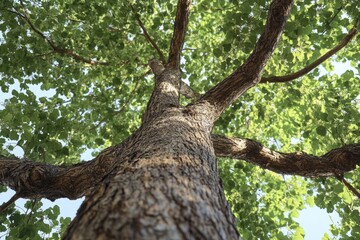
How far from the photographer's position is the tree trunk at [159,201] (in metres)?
0.96

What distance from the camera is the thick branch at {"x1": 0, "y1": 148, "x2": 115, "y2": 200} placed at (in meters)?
2.88

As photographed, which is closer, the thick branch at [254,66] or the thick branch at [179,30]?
the thick branch at [254,66]

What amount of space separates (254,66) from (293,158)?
116 centimetres

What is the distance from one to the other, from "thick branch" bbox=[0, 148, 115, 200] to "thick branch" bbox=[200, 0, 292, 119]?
1.25 meters

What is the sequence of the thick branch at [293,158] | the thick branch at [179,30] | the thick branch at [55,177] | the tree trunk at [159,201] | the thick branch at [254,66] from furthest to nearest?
the thick branch at [179,30], the thick branch at [293,158], the thick branch at [254,66], the thick branch at [55,177], the tree trunk at [159,201]

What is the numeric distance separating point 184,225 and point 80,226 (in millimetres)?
361

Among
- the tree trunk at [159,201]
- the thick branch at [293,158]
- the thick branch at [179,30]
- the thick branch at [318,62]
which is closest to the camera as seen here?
the tree trunk at [159,201]

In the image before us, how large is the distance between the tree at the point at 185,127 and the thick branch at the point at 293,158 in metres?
0.01

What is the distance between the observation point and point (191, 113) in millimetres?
2736

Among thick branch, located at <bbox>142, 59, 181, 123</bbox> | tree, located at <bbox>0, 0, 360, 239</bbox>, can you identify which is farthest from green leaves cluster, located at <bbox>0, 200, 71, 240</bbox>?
thick branch, located at <bbox>142, 59, 181, 123</bbox>

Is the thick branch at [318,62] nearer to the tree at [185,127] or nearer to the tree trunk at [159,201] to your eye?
the tree at [185,127]

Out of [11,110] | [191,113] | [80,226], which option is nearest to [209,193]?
[80,226]

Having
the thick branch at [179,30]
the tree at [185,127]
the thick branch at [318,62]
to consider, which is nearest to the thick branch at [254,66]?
the tree at [185,127]

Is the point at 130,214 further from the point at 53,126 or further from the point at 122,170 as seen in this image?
the point at 53,126
